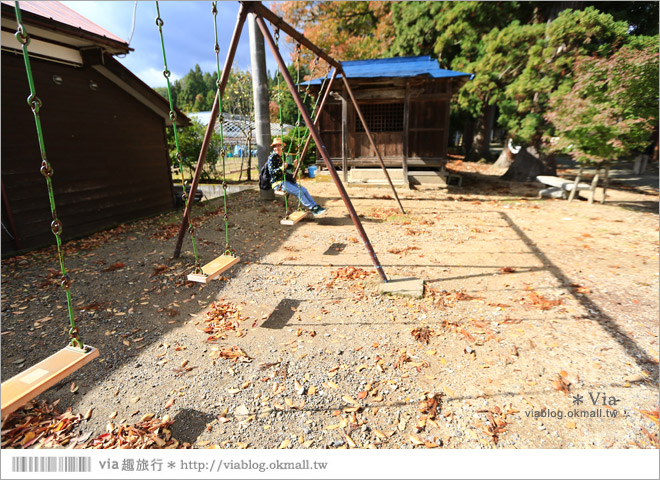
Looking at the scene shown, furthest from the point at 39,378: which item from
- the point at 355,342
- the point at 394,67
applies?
the point at 394,67

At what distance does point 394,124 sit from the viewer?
42.5 ft

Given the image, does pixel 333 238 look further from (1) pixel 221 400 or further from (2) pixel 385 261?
(1) pixel 221 400

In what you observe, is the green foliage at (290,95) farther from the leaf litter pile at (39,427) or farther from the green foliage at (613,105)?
the green foliage at (613,105)

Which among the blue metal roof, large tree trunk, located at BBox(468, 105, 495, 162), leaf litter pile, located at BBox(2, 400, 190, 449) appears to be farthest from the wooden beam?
leaf litter pile, located at BBox(2, 400, 190, 449)

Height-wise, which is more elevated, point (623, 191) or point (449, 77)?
point (449, 77)

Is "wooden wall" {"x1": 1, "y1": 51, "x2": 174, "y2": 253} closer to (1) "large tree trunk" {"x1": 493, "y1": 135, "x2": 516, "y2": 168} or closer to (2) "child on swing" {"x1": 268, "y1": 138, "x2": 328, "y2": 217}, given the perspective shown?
(2) "child on swing" {"x1": 268, "y1": 138, "x2": 328, "y2": 217}

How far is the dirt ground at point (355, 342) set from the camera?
7.93 ft

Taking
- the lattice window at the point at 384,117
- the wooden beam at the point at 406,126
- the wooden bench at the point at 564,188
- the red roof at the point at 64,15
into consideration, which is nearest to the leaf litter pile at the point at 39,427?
the red roof at the point at 64,15

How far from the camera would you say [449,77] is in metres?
11.2

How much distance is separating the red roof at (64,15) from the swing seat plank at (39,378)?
6.23m

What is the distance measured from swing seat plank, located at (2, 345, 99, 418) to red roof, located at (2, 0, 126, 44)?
6228mm

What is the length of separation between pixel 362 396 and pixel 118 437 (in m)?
1.84

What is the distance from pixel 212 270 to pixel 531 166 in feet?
46.2

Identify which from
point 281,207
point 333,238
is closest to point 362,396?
point 333,238
